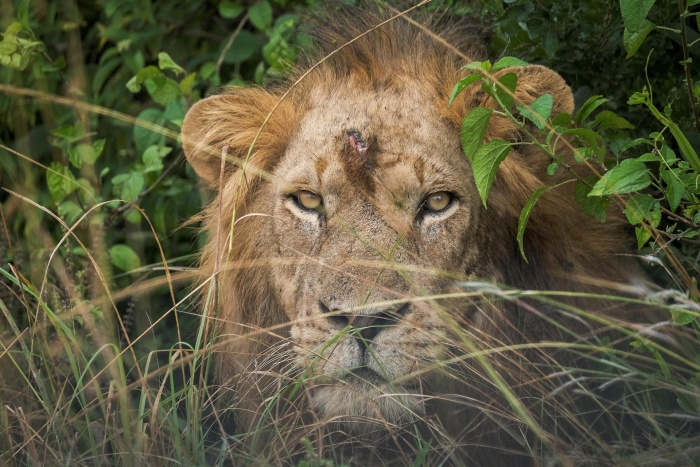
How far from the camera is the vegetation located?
2.63 meters

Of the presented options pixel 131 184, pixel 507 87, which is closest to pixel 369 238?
pixel 507 87

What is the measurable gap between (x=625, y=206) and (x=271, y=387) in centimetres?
138

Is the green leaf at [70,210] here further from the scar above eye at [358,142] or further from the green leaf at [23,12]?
the scar above eye at [358,142]

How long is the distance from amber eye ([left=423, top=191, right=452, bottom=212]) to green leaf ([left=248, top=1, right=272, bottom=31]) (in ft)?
5.95

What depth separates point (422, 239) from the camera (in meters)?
3.00

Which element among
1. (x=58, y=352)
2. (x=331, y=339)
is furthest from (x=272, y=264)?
(x=58, y=352)

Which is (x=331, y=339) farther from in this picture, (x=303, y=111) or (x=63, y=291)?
(x=63, y=291)

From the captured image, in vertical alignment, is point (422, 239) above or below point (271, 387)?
above

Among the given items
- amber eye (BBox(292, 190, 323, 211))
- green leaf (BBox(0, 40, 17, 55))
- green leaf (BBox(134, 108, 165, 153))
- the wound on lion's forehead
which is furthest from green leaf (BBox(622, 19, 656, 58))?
green leaf (BBox(0, 40, 17, 55))

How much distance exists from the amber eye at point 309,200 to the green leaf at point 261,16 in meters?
1.56

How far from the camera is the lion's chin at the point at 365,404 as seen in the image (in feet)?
9.07

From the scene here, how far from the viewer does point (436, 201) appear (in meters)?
3.04

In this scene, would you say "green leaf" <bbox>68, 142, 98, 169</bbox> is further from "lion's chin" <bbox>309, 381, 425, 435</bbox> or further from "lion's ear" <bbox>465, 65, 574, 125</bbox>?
"lion's ear" <bbox>465, 65, 574, 125</bbox>

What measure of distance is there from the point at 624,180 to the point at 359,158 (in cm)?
88
